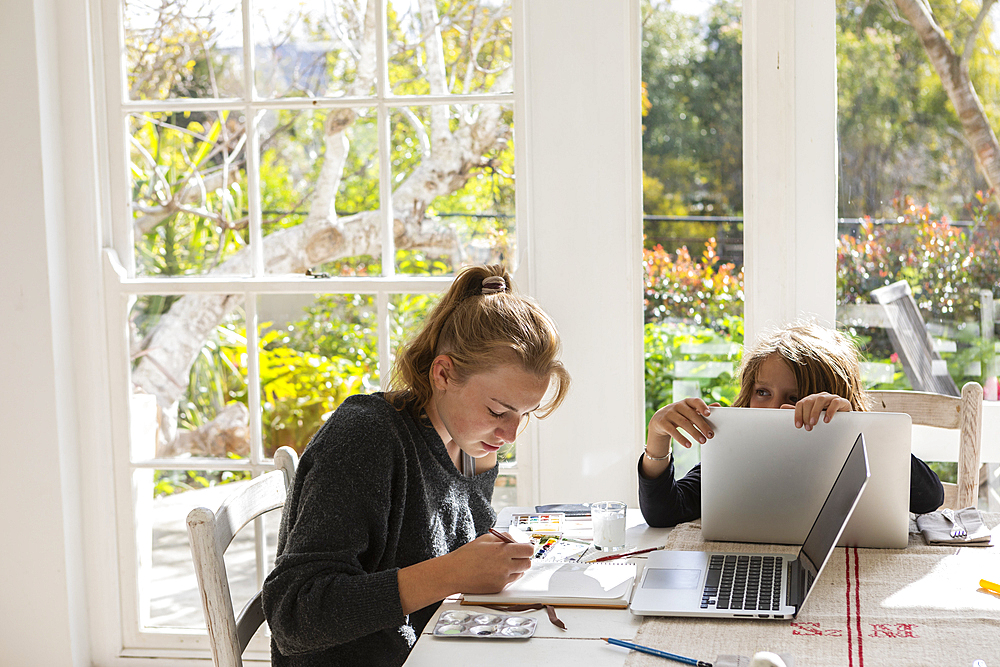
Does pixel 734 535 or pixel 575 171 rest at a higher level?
pixel 575 171

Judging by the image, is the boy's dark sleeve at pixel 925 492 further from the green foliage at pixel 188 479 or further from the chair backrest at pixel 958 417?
the green foliage at pixel 188 479

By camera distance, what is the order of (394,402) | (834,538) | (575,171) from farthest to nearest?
1. (575,171)
2. (394,402)
3. (834,538)

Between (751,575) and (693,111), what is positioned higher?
(693,111)

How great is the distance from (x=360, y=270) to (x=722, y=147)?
0.98m

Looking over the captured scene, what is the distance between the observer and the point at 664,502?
1.64m

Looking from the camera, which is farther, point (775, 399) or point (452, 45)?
point (452, 45)

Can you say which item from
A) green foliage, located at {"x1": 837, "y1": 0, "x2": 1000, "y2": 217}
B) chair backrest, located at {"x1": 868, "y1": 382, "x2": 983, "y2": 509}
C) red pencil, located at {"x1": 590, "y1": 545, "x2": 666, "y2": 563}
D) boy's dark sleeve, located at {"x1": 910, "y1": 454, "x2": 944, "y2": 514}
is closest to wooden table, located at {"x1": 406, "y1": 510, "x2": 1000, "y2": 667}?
red pencil, located at {"x1": 590, "y1": 545, "x2": 666, "y2": 563}

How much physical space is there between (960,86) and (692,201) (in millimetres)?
699

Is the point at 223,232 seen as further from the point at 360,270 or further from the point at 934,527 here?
the point at 934,527

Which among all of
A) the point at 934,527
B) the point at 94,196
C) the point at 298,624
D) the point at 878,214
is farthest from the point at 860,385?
the point at 94,196

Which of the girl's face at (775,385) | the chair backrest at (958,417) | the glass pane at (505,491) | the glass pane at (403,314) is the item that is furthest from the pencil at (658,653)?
the glass pane at (403,314)

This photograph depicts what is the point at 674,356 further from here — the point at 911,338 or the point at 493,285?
the point at 493,285

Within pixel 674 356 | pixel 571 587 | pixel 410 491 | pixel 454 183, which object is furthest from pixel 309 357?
pixel 571 587

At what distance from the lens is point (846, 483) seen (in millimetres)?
1233
